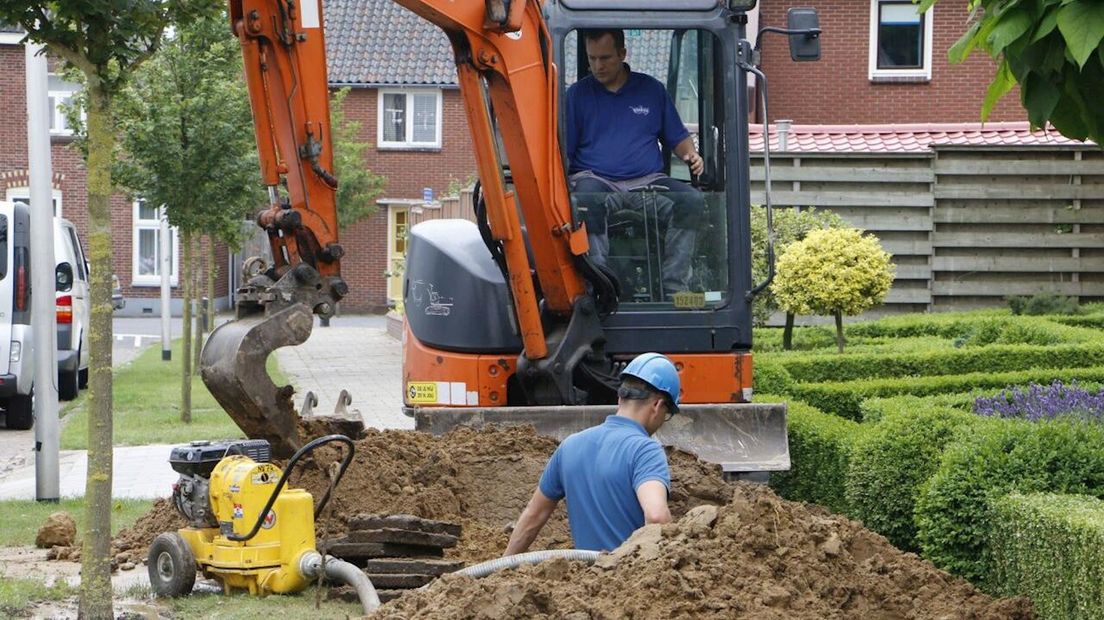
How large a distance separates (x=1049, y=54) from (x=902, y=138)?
16.3 metres

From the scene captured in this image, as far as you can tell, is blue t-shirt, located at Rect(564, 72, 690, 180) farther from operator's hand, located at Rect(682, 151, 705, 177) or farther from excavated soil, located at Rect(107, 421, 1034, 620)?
excavated soil, located at Rect(107, 421, 1034, 620)

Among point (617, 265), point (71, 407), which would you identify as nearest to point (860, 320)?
point (71, 407)

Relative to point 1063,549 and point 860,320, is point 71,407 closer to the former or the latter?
point 860,320

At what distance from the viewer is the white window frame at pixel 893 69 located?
25844mm

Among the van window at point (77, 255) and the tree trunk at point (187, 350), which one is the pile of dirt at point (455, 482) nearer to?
the tree trunk at point (187, 350)

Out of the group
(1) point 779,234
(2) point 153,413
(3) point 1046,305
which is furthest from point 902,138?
(2) point 153,413

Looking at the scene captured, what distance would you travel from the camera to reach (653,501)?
5.66 metres

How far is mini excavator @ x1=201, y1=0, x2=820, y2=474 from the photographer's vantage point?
28.7 ft

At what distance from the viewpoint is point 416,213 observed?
97.0 ft

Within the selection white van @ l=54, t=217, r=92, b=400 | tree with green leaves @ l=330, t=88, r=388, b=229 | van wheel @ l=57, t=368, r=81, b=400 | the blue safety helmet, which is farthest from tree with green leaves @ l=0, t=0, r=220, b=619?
tree with green leaves @ l=330, t=88, r=388, b=229

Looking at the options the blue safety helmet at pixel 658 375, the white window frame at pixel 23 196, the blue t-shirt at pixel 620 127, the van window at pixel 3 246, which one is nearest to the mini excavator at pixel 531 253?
the blue t-shirt at pixel 620 127

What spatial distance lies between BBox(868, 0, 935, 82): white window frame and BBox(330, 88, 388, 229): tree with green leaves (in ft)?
40.3

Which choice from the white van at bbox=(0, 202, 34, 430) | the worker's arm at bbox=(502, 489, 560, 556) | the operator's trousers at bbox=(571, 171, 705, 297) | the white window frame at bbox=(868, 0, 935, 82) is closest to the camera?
the worker's arm at bbox=(502, 489, 560, 556)

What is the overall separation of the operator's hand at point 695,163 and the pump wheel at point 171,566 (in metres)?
3.61
